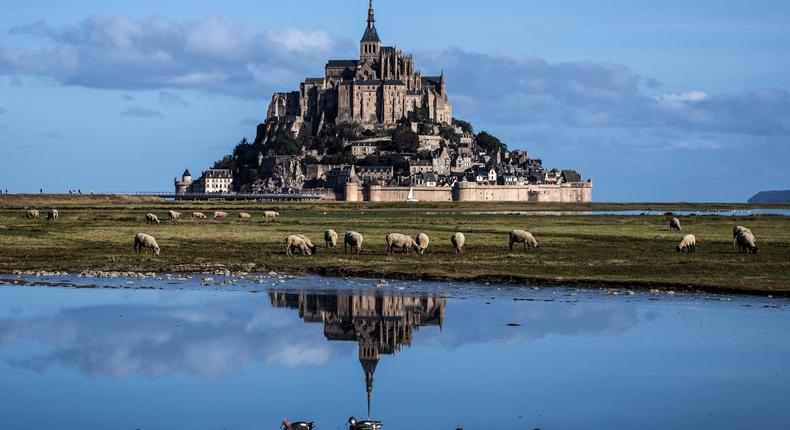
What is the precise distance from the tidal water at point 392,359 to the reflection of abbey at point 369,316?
2.4 inches

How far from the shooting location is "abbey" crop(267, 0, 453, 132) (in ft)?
586

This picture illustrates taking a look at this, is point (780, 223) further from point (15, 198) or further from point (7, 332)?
point (15, 198)

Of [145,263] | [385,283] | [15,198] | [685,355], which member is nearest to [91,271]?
[145,263]

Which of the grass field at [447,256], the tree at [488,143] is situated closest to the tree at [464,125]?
the tree at [488,143]

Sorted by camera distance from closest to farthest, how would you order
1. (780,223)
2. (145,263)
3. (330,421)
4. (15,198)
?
(330,421), (145,263), (780,223), (15,198)

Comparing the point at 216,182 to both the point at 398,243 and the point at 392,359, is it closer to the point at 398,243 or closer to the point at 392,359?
the point at 398,243

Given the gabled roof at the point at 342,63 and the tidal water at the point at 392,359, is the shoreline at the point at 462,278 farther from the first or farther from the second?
the gabled roof at the point at 342,63

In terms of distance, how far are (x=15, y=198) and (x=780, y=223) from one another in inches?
2914

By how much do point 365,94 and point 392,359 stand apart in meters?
159

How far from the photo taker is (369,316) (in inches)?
1001

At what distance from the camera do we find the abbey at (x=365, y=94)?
586 ft

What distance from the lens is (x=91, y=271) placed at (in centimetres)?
3453

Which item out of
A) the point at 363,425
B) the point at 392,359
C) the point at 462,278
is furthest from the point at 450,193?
the point at 363,425

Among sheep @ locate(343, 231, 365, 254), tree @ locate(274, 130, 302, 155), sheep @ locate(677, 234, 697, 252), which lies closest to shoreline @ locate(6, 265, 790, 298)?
sheep @ locate(343, 231, 365, 254)
